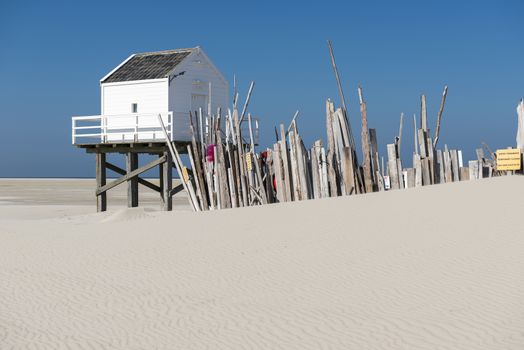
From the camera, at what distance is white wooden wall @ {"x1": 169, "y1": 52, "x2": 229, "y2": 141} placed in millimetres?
21766

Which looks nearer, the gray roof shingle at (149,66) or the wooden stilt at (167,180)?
the wooden stilt at (167,180)

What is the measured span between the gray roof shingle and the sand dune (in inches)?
422

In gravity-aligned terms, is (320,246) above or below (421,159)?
below

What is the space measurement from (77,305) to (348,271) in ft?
9.38

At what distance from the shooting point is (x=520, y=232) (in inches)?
358

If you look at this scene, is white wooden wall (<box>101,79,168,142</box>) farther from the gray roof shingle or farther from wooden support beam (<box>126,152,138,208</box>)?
wooden support beam (<box>126,152,138,208</box>)

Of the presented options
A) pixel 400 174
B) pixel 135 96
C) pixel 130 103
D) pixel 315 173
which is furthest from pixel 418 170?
pixel 130 103

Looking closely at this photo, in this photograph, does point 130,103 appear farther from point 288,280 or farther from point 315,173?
point 288,280

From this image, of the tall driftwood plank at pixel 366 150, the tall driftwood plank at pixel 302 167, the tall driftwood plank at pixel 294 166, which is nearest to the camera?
the tall driftwood plank at pixel 366 150

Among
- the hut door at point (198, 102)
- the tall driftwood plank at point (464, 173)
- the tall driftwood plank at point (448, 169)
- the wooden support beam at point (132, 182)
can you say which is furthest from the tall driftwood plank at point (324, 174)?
the wooden support beam at point (132, 182)

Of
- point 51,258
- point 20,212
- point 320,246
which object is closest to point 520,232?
point 320,246

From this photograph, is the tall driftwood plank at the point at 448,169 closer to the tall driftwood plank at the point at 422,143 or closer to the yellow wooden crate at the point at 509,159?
the tall driftwood plank at the point at 422,143

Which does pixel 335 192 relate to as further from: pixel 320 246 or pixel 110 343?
pixel 110 343

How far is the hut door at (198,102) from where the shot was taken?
888 inches
